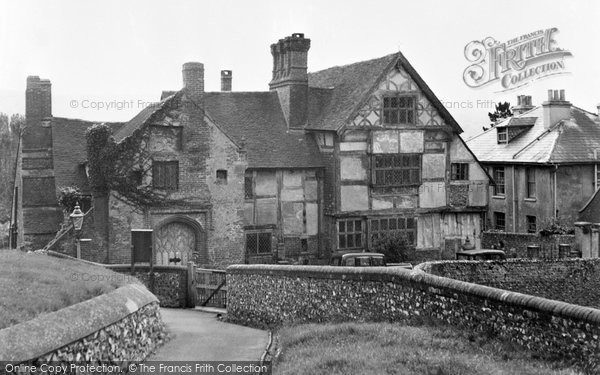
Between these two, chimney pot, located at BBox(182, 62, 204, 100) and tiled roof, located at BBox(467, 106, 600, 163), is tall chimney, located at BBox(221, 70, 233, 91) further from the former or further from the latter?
tiled roof, located at BBox(467, 106, 600, 163)

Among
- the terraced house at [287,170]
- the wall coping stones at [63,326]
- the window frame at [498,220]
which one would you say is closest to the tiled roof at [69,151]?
the terraced house at [287,170]

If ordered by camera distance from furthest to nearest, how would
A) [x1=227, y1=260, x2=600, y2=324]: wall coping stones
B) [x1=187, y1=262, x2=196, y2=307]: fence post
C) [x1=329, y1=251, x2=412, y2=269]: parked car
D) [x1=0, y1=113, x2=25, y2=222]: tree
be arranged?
[x1=0, y1=113, x2=25, y2=222]: tree, [x1=329, y1=251, x2=412, y2=269]: parked car, [x1=187, y1=262, x2=196, y2=307]: fence post, [x1=227, y1=260, x2=600, y2=324]: wall coping stones

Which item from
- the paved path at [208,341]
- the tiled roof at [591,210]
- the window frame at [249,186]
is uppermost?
the window frame at [249,186]

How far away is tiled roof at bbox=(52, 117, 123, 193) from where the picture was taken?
37875 millimetres

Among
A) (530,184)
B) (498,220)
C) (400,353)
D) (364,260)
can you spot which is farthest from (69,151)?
(400,353)

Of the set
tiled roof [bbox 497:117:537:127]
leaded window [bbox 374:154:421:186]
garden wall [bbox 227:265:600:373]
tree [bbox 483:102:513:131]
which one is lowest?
garden wall [bbox 227:265:600:373]

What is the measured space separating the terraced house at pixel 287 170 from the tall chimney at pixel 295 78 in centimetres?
5

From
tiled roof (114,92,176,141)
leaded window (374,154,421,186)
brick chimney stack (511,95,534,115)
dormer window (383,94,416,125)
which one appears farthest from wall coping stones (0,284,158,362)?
brick chimney stack (511,95,534,115)

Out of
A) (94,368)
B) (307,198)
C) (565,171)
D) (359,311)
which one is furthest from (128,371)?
(565,171)

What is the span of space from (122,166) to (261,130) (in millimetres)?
7577

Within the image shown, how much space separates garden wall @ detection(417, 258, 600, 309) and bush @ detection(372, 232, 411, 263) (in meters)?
11.1

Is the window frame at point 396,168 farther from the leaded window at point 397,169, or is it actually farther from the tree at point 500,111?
the tree at point 500,111

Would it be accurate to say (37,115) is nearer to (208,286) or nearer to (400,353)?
(208,286)

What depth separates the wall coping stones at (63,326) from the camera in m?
12.6
